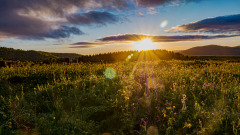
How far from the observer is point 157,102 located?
436 centimetres

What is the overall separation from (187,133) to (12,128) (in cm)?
378

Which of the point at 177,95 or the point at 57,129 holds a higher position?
the point at 177,95

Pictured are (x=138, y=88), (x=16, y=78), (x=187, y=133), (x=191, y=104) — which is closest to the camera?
(x=187, y=133)

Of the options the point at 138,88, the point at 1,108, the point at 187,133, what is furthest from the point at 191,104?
the point at 1,108

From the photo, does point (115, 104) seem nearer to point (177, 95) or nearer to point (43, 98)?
point (177, 95)

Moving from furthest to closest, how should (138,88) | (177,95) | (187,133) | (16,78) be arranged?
(16,78) → (138,88) → (177,95) → (187,133)

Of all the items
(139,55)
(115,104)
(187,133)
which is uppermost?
(139,55)

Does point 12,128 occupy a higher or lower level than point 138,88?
lower

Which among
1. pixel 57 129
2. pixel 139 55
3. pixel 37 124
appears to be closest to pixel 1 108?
pixel 37 124

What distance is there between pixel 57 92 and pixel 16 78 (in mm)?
4297

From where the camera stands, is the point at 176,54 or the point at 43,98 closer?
the point at 43,98

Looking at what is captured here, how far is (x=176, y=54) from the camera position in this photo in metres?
22.8

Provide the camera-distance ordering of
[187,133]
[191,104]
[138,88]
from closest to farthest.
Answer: [187,133] → [191,104] → [138,88]

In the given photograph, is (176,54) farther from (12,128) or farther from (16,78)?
(12,128)
